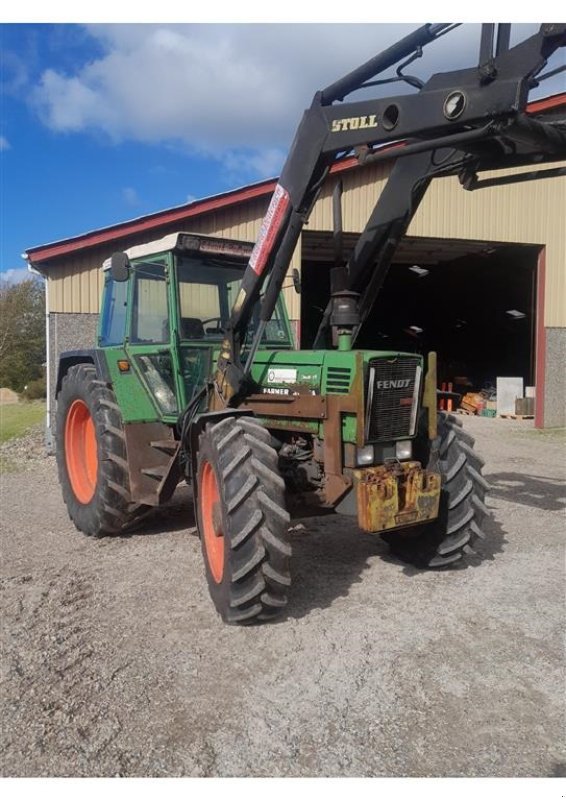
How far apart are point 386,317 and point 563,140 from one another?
1960cm

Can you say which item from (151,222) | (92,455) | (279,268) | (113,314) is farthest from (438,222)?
(279,268)

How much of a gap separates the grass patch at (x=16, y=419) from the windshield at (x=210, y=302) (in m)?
8.74

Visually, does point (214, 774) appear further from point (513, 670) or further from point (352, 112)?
point (352, 112)

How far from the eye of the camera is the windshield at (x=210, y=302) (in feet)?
17.3

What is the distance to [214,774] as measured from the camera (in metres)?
2.54

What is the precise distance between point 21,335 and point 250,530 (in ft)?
94.7

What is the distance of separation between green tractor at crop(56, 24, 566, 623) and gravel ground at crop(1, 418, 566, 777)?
0.34 meters

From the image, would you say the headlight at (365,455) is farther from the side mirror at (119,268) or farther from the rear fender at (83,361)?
the rear fender at (83,361)

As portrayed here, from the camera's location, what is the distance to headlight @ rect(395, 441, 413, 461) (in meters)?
4.41

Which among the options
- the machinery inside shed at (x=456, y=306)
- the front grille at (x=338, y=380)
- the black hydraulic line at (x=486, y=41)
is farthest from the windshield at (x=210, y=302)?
the machinery inside shed at (x=456, y=306)

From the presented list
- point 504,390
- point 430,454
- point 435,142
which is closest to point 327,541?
point 430,454

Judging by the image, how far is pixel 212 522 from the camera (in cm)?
434

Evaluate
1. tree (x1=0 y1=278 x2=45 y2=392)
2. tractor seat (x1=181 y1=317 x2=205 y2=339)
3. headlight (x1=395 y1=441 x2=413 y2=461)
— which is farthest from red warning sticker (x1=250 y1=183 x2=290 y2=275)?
tree (x1=0 y1=278 x2=45 y2=392)

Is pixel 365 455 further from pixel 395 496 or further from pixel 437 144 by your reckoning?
pixel 437 144
